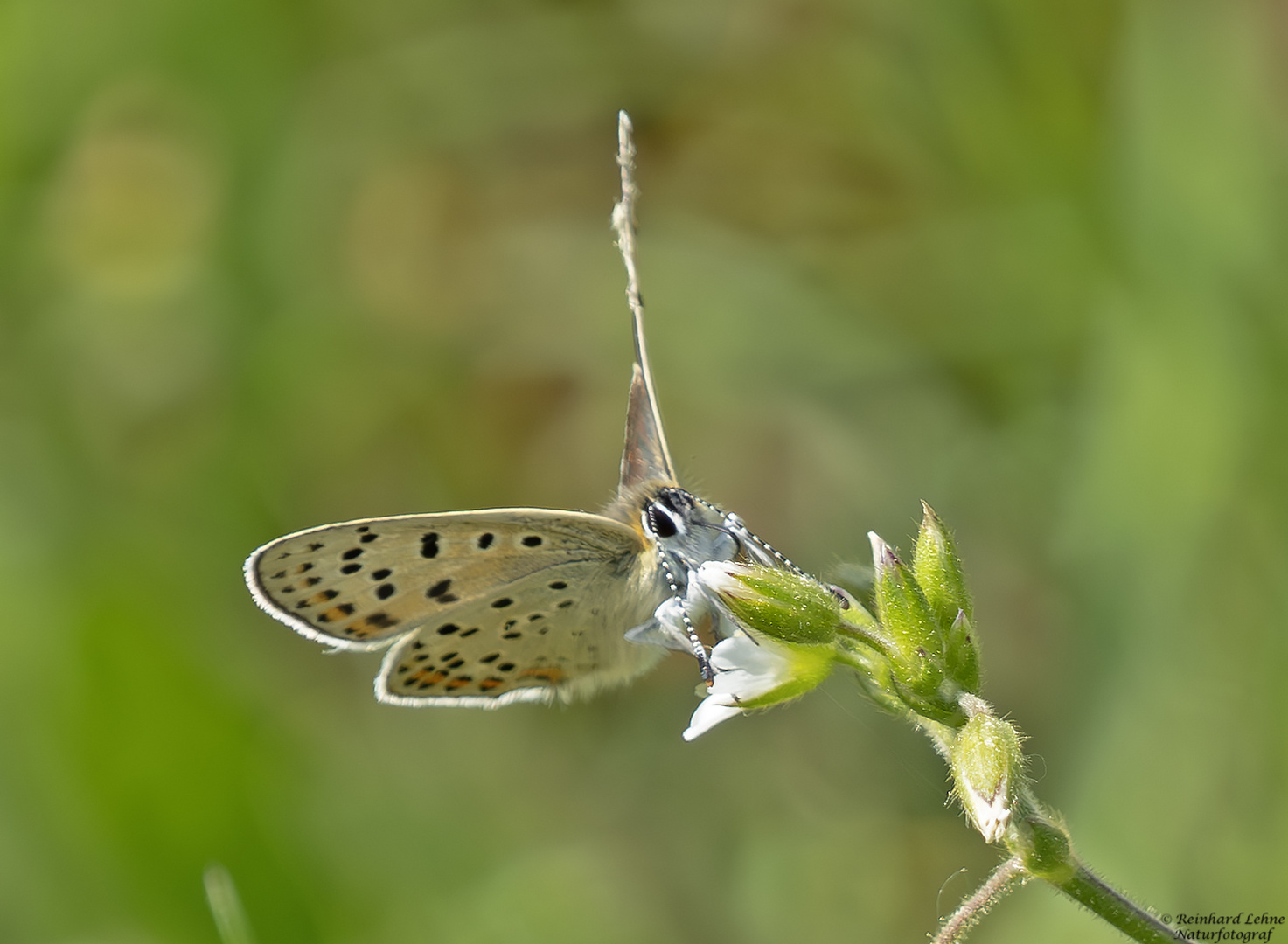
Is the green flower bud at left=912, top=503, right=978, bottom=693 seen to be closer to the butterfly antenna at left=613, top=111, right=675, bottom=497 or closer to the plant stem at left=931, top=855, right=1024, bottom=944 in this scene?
the plant stem at left=931, top=855, right=1024, bottom=944

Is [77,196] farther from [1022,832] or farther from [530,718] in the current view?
[1022,832]

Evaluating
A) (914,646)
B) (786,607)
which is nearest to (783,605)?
(786,607)

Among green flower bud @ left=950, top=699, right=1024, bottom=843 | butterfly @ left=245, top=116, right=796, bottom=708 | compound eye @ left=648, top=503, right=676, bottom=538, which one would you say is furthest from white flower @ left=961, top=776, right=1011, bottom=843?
compound eye @ left=648, top=503, right=676, bottom=538

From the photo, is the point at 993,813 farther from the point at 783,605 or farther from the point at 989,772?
the point at 783,605

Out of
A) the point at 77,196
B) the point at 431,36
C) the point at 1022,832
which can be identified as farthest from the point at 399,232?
the point at 1022,832

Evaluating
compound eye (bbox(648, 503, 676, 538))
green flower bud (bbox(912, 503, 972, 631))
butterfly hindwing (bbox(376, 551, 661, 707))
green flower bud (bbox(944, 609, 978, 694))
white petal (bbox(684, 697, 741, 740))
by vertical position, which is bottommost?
butterfly hindwing (bbox(376, 551, 661, 707))

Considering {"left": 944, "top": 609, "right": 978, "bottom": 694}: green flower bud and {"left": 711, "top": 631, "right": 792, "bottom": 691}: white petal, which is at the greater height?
{"left": 944, "top": 609, "right": 978, "bottom": 694}: green flower bud
